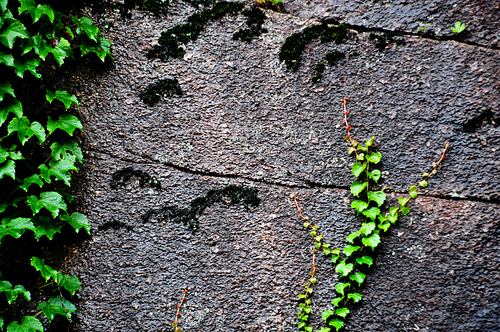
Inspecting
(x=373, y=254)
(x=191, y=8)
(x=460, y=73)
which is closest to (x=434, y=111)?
(x=460, y=73)

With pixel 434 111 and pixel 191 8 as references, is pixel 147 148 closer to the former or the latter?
pixel 191 8

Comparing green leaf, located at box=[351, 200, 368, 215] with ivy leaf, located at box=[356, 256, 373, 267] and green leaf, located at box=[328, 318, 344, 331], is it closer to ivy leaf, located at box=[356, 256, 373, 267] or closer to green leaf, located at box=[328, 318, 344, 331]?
ivy leaf, located at box=[356, 256, 373, 267]

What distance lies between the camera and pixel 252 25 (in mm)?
1895

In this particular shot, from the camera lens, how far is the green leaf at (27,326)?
159cm

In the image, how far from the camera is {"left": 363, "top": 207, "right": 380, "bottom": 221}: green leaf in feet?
5.52

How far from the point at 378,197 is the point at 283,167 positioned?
0.54m

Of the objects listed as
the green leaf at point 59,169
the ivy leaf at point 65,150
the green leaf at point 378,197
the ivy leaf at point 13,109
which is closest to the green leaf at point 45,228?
the green leaf at point 59,169

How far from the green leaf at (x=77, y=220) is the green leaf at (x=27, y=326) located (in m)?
0.49

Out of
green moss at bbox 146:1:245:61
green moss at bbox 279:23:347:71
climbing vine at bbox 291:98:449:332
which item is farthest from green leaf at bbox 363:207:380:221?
green moss at bbox 146:1:245:61

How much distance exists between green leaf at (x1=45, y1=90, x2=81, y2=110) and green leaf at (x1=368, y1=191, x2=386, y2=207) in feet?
5.54

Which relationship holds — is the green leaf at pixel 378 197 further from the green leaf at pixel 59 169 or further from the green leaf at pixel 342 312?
the green leaf at pixel 59 169

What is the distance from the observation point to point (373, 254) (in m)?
1.71

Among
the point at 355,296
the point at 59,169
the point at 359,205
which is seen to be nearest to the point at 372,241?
the point at 359,205

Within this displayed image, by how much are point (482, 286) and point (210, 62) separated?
1.90m
